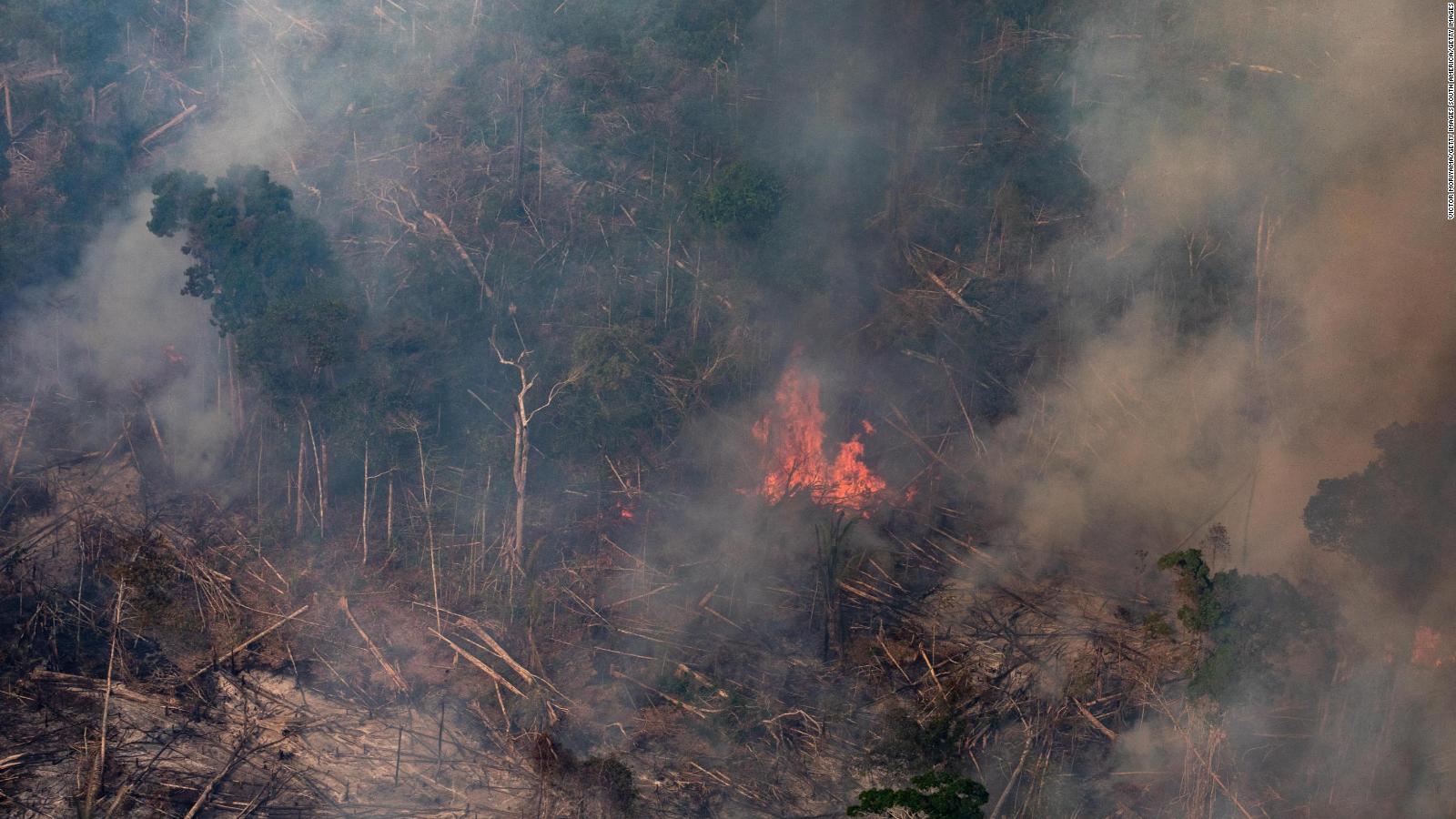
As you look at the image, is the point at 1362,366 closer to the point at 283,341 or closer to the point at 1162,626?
the point at 1162,626

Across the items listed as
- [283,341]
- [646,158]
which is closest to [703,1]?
[646,158]

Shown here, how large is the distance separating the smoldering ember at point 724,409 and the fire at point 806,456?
0.30 feet

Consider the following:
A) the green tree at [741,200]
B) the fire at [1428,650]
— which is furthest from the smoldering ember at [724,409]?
the green tree at [741,200]

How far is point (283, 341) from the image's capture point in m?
23.5

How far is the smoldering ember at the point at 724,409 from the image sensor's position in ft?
68.7

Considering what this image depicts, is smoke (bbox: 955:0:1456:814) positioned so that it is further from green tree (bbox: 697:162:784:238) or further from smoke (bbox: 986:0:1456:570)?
green tree (bbox: 697:162:784:238)

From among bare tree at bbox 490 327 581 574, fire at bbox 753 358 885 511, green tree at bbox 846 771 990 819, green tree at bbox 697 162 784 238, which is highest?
green tree at bbox 697 162 784 238

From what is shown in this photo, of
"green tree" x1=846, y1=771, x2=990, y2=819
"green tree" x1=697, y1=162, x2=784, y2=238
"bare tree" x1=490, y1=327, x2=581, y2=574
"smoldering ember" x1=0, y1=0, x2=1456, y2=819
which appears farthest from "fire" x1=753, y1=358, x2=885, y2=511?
"green tree" x1=846, y1=771, x2=990, y2=819

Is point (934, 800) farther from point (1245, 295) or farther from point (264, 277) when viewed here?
point (264, 277)

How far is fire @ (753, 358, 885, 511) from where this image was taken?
84.5 feet

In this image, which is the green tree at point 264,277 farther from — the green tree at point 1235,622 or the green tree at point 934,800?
the green tree at point 1235,622

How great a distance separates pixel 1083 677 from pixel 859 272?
10971mm

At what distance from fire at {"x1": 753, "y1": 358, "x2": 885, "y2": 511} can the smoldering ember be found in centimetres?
9

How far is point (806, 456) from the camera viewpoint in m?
26.2
